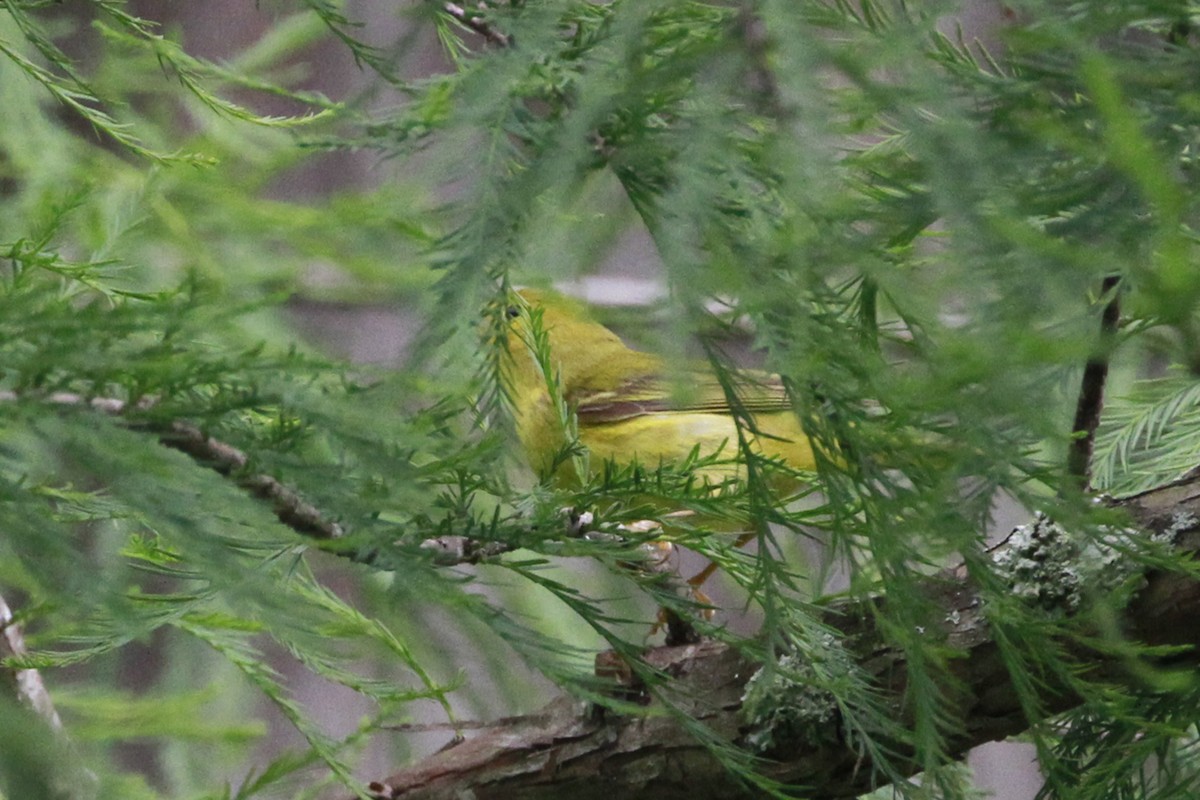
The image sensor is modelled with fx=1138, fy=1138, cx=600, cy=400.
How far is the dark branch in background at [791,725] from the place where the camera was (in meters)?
1.37

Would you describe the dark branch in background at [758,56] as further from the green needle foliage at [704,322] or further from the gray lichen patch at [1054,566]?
the gray lichen patch at [1054,566]

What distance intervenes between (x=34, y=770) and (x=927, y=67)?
2.23 ft

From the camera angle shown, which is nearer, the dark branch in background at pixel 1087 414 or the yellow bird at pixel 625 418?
the dark branch in background at pixel 1087 414

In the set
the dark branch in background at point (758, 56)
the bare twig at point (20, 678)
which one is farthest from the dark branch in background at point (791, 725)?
the dark branch in background at point (758, 56)

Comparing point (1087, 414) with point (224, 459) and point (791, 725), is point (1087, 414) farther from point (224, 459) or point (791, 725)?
point (224, 459)

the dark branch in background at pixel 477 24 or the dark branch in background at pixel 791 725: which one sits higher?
the dark branch in background at pixel 477 24

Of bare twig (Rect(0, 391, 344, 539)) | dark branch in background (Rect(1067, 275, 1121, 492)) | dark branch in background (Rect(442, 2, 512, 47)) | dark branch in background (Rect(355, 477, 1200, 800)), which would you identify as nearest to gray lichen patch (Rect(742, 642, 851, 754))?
dark branch in background (Rect(355, 477, 1200, 800))

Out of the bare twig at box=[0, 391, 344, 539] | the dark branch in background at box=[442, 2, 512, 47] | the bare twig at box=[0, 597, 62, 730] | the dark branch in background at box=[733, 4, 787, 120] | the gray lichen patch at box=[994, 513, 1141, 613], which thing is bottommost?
the bare twig at box=[0, 597, 62, 730]

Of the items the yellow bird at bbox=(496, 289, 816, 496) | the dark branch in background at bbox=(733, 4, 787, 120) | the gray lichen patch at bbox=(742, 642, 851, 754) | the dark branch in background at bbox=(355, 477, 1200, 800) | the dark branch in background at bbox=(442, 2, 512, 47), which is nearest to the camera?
the dark branch in background at bbox=(733, 4, 787, 120)

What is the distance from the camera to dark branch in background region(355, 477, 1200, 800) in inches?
53.9

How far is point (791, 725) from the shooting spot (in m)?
1.54

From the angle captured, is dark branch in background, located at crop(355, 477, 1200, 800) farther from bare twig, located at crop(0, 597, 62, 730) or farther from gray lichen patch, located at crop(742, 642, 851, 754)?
bare twig, located at crop(0, 597, 62, 730)

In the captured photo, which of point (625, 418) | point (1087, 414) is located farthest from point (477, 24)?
point (625, 418)

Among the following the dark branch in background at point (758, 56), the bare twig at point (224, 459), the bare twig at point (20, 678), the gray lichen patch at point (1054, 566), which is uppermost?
the dark branch in background at point (758, 56)
